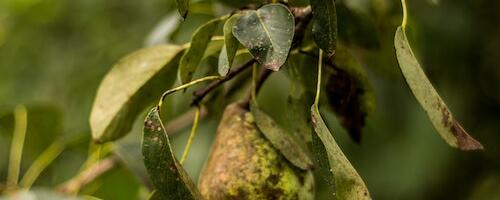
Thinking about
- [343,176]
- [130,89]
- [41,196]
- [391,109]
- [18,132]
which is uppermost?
[343,176]

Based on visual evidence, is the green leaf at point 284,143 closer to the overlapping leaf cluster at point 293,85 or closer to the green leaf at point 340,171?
the overlapping leaf cluster at point 293,85

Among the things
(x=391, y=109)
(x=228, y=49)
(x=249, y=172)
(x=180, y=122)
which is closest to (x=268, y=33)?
(x=228, y=49)

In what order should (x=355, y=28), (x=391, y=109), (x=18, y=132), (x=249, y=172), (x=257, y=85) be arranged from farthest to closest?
1. (x=391, y=109)
2. (x=18, y=132)
3. (x=355, y=28)
4. (x=257, y=85)
5. (x=249, y=172)

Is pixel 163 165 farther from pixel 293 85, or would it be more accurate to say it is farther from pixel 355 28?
pixel 355 28

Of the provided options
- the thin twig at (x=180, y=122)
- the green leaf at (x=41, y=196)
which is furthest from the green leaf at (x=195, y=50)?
the thin twig at (x=180, y=122)

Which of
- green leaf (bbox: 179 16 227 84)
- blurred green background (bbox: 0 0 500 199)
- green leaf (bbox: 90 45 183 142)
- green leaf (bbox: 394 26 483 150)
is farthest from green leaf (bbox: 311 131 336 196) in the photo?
blurred green background (bbox: 0 0 500 199)
